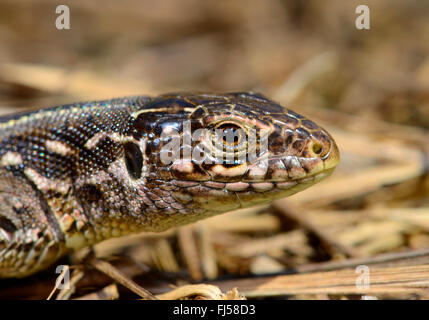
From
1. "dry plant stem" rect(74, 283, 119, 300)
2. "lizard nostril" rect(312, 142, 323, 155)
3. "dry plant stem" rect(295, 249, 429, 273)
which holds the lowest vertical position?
"dry plant stem" rect(74, 283, 119, 300)

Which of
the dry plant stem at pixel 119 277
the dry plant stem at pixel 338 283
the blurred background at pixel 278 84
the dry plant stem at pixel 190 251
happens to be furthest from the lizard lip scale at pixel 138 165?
the dry plant stem at pixel 190 251

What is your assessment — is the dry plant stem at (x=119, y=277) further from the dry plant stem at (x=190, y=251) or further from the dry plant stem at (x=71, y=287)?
the dry plant stem at (x=190, y=251)

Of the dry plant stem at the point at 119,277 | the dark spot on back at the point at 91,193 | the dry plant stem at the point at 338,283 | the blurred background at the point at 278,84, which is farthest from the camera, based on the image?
the blurred background at the point at 278,84

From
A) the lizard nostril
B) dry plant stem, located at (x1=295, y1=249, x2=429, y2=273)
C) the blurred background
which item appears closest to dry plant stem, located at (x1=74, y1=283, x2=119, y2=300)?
the blurred background

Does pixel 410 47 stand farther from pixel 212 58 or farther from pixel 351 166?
pixel 351 166

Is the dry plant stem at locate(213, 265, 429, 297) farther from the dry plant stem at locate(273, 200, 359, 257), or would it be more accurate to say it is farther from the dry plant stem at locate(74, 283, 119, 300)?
the dry plant stem at locate(74, 283, 119, 300)
